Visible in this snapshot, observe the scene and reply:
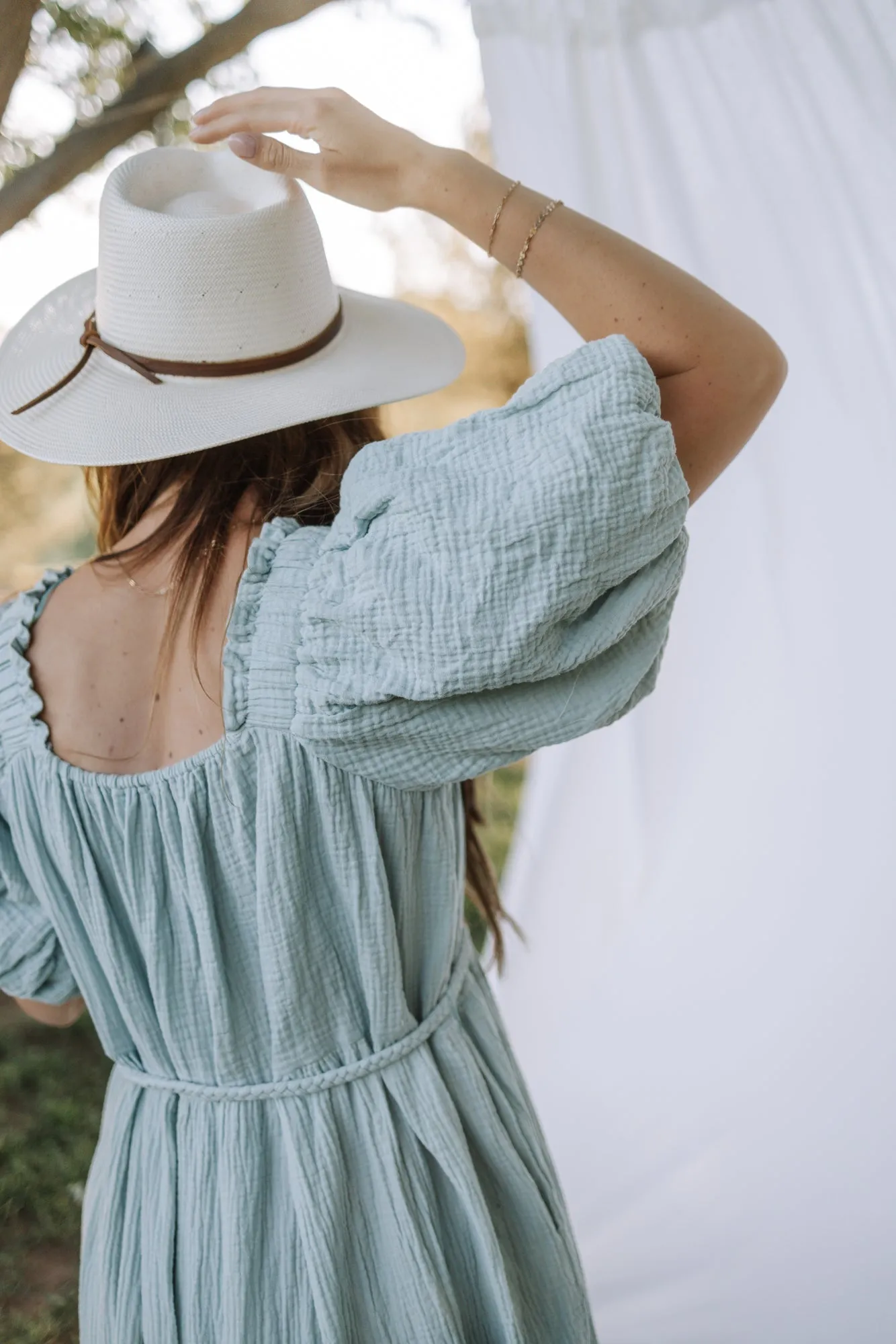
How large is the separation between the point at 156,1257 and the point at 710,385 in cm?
70

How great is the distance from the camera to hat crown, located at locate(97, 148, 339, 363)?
26.5 inches

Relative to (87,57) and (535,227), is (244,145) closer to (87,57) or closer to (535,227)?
(535,227)

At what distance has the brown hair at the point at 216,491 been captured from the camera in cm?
66

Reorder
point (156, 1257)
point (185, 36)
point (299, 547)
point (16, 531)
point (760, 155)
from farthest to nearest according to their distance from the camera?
point (16, 531), point (760, 155), point (185, 36), point (156, 1257), point (299, 547)

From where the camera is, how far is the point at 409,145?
2.24 ft

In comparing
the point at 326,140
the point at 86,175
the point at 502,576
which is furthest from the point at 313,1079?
the point at 86,175

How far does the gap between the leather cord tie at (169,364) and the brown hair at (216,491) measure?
5 cm

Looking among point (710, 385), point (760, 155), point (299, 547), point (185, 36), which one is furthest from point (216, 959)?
point (760, 155)

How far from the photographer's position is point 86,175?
1262mm

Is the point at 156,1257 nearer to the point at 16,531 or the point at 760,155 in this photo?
the point at 16,531

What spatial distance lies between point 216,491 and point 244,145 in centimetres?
21

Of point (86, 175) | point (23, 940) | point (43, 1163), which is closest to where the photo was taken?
point (23, 940)

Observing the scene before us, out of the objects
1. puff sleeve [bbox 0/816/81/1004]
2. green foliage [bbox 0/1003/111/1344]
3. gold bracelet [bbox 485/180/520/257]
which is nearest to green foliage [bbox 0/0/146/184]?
gold bracelet [bbox 485/180/520/257]

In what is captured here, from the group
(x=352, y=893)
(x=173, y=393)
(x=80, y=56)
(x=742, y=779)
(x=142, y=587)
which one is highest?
(x=80, y=56)
